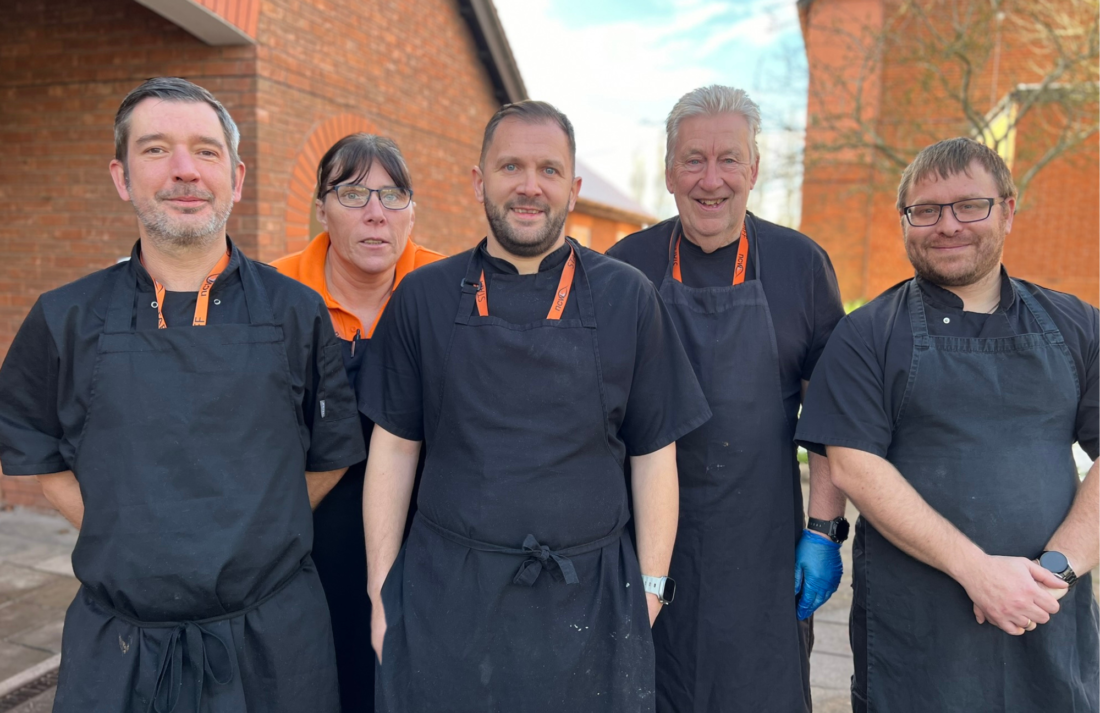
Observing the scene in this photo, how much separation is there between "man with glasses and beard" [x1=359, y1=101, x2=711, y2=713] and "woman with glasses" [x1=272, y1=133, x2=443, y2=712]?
1.24 feet

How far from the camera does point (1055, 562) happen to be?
2.02 meters

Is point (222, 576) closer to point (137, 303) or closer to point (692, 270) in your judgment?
point (137, 303)

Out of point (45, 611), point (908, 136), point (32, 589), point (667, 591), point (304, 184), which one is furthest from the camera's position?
point (908, 136)

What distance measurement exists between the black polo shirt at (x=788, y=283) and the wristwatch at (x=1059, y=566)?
765 millimetres

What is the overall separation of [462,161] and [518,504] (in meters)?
6.40

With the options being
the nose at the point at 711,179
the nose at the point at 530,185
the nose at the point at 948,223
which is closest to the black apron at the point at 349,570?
the nose at the point at 530,185

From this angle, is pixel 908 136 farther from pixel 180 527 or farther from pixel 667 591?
pixel 180 527

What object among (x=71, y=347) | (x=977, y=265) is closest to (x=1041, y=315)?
(x=977, y=265)

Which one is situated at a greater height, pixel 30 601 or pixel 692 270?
pixel 692 270

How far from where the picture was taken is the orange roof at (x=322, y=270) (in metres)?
2.62

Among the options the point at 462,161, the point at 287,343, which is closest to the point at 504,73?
the point at 462,161

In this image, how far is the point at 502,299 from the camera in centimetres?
204

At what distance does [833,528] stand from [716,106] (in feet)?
4.65

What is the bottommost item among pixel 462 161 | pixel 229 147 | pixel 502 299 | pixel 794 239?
pixel 502 299
